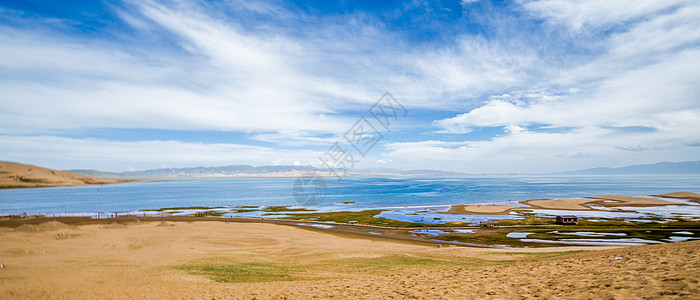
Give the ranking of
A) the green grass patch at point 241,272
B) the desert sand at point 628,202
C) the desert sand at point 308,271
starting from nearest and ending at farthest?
1. the desert sand at point 308,271
2. the green grass patch at point 241,272
3. the desert sand at point 628,202

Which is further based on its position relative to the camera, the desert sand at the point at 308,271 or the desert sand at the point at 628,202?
the desert sand at the point at 628,202

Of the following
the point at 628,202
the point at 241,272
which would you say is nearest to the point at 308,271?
the point at 241,272

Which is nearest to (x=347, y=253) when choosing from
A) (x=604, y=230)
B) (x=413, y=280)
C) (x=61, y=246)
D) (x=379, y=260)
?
(x=379, y=260)

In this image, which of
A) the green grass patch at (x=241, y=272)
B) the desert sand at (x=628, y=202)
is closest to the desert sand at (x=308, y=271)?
the green grass patch at (x=241, y=272)

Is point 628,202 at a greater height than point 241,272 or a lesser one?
greater

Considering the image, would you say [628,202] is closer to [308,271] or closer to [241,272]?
[308,271]

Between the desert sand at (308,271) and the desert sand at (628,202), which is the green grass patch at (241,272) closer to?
the desert sand at (308,271)

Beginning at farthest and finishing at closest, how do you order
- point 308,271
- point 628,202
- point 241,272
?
point 628,202
point 241,272
point 308,271

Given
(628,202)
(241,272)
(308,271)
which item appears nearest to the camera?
(308,271)

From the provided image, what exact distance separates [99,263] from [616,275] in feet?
101

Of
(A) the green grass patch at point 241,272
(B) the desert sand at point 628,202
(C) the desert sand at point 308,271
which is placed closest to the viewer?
(C) the desert sand at point 308,271

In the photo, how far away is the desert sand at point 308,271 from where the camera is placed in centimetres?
997

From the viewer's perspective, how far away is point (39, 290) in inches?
→ 667

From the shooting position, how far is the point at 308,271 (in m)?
19.5
